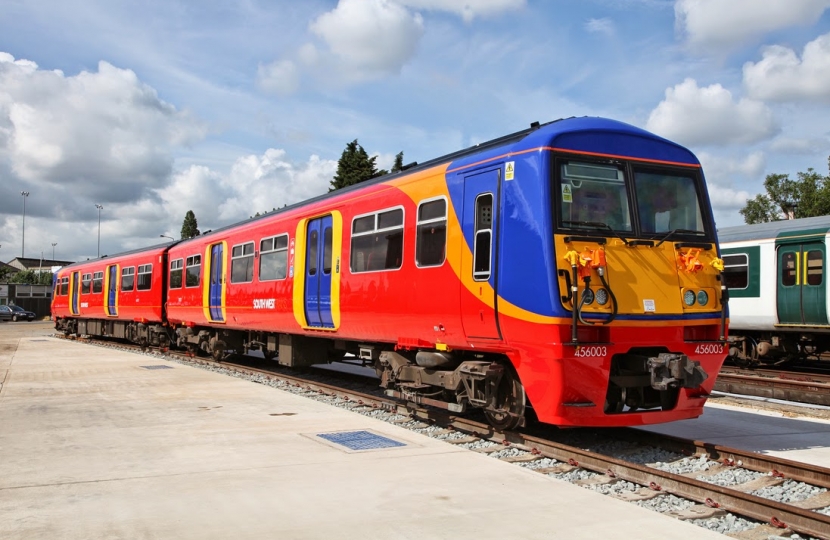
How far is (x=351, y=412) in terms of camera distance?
10422 mm

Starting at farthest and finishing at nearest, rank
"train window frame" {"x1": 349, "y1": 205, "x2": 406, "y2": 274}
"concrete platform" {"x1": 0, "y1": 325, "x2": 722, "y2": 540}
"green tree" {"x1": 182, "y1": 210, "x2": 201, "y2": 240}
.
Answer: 1. "green tree" {"x1": 182, "y1": 210, "x2": 201, "y2": 240}
2. "train window frame" {"x1": 349, "y1": 205, "x2": 406, "y2": 274}
3. "concrete platform" {"x1": 0, "y1": 325, "x2": 722, "y2": 540}

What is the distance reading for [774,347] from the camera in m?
16.5

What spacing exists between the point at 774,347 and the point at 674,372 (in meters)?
10.9

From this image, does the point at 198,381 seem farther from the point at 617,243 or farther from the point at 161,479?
the point at 617,243

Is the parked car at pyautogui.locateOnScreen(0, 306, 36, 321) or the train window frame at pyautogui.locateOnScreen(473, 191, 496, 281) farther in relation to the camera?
the parked car at pyautogui.locateOnScreen(0, 306, 36, 321)

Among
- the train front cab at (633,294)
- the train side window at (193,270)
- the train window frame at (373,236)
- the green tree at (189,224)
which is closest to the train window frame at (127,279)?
the train side window at (193,270)

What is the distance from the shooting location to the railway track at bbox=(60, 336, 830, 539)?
17.7ft

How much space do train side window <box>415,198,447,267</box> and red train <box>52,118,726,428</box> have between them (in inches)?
0.9

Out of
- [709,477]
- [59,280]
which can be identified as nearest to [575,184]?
[709,477]

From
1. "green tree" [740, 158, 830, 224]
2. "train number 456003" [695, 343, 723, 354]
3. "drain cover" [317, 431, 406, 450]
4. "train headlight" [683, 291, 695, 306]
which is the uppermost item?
"green tree" [740, 158, 830, 224]

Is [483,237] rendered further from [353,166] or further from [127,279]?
[353,166]

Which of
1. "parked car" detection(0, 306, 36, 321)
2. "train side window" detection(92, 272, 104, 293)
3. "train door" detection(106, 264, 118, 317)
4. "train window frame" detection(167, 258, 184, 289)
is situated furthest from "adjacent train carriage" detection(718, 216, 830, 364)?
"parked car" detection(0, 306, 36, 321)

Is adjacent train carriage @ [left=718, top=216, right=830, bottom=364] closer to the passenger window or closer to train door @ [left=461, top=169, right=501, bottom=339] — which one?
train door @ [left=461, top=169, right=501, bottom=339]

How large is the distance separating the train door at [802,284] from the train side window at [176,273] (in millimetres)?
15272
